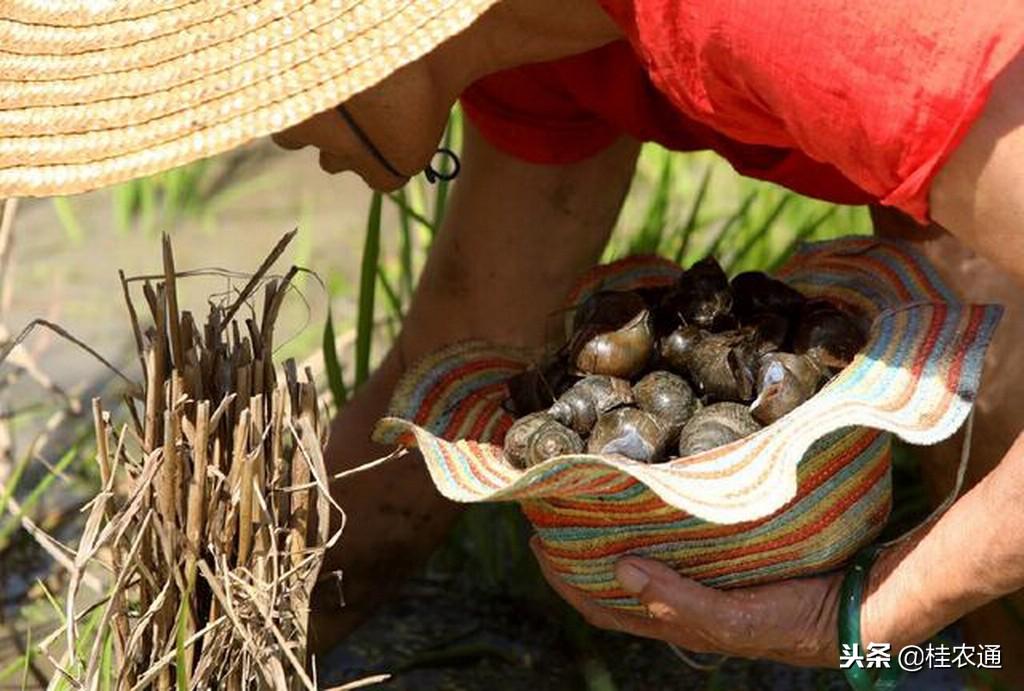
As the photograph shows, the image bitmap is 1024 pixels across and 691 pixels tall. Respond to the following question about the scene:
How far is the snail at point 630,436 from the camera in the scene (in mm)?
1613

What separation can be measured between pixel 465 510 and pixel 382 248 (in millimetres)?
989

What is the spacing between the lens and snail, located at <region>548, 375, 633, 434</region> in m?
1.68

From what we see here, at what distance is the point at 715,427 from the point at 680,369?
0.15 meters

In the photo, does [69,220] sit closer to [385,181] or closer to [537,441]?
[385,181]

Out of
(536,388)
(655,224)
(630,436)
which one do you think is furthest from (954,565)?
(655,224)

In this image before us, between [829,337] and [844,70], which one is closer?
[844,70]

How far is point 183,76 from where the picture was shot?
1470 millimetres

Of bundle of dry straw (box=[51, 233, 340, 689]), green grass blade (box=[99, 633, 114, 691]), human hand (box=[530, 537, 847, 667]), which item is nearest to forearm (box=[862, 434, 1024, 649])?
human hand (box=[530, 537, 847, 667])

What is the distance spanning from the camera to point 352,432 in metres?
2.14

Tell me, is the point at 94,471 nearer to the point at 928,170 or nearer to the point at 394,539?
the point at 394,539

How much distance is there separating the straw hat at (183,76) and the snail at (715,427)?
0.43 metres

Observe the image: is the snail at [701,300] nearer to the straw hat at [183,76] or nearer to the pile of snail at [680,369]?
the pile of snail at [680,369]

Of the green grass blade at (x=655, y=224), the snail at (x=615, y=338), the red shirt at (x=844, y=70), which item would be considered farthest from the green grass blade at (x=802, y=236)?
the red shirt at (x=844, y=70)

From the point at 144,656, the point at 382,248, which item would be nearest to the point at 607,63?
the point at 144,656
